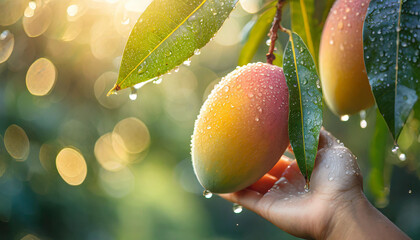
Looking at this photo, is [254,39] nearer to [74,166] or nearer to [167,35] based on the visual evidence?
[167,35]

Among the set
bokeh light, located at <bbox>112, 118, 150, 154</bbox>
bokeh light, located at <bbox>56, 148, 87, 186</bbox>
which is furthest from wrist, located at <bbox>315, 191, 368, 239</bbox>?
bokeh light, located at <bbox>112, 118, 150, 154</bbox>

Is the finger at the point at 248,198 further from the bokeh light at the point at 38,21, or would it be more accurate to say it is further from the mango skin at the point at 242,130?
the bokeh light at the point at 38,21

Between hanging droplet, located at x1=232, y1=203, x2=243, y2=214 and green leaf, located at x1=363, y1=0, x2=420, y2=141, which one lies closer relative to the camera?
green leaf, located at x1=363, y1=0, x2=420, y2=141

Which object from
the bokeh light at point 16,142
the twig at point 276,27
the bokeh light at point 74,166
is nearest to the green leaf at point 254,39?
the twig at point 276,27

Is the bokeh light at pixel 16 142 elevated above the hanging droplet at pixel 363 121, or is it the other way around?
the hanging droplet at pixel 363 121

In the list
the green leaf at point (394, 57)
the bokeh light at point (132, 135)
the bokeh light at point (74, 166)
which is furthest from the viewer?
the bokeh light at point (132, 135)

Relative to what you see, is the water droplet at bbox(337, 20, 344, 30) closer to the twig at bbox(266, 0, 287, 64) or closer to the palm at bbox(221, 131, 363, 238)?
the twig at bbox(266, 0, 287, 64)

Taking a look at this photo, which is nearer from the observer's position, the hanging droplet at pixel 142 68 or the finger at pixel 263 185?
the hanging droplet at pixel 142 68

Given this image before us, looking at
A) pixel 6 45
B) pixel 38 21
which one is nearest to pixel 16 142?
pixel 6 45
